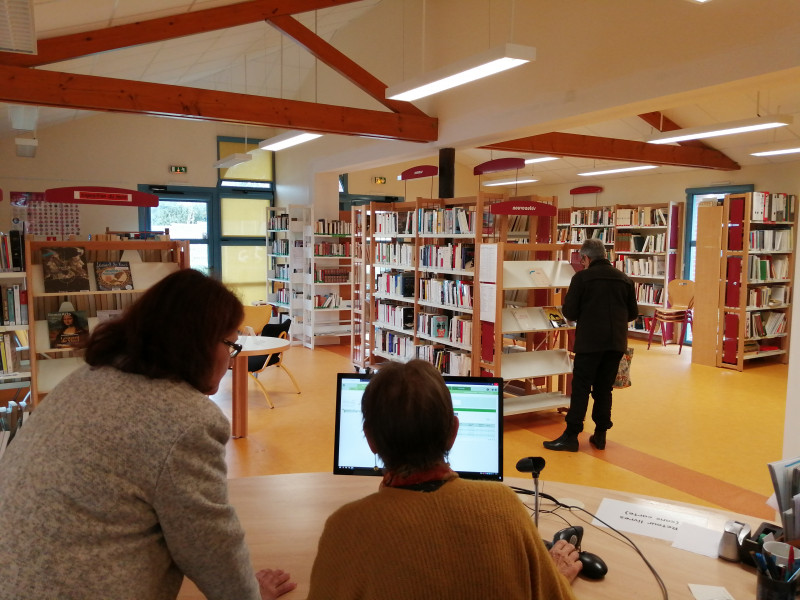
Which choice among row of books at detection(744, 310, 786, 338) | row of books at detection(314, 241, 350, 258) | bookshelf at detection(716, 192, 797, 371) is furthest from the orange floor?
row of books at detection(314, 241, 350, 258)

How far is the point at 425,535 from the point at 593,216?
38.0ft

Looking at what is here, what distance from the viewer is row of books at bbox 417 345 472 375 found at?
20.9 feet

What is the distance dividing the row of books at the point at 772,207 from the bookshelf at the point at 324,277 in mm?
5950

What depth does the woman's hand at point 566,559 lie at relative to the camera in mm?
1787

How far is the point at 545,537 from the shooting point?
2059 millimetres

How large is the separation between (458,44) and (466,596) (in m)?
7.20

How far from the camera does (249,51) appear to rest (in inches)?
388

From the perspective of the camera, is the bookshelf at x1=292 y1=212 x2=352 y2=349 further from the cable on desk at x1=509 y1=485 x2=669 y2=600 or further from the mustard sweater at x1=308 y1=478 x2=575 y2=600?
the mustard sweater at x1=308 y1=478 x2=575 y2=600

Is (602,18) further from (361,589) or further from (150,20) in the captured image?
(361,589)

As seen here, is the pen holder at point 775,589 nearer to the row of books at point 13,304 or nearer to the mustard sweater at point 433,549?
the mustard sweater at point 433,549

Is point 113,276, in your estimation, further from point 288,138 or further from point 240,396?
point 288,138

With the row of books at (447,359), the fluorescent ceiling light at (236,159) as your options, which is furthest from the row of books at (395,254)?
the fluorescent ceiling light at (236,159)

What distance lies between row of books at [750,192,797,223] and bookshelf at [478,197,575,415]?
394cm

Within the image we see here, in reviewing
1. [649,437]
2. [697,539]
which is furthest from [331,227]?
[697,539]
